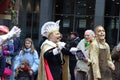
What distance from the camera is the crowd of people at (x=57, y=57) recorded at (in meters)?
7.76

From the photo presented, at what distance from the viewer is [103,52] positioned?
30.9 ft

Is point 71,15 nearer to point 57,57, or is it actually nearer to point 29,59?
point 29,59

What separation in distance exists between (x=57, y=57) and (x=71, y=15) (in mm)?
19344

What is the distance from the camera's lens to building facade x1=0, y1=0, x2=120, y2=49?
2577 centimetres

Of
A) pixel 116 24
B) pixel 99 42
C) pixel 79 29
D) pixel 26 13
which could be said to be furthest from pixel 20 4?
pixel 99 42

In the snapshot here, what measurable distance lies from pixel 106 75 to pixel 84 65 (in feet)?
7.75

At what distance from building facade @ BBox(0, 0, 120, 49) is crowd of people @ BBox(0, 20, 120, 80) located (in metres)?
12.5

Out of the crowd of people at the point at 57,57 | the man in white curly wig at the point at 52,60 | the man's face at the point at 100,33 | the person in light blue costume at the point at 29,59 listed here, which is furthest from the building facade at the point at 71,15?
the man in white curly wig at the point at 52,60

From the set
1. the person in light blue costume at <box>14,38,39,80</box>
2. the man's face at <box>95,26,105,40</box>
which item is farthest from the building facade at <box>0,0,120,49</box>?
the man's face at <box>95,26,105,40</box>

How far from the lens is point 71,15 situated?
2716 cm

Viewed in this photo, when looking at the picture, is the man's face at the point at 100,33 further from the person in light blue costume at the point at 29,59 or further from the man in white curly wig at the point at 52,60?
the person in light blue costume at the point at 29,59

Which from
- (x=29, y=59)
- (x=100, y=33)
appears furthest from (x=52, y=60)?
(x=29, y=59)

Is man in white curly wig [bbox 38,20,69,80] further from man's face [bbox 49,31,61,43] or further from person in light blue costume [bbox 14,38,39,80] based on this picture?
person in light blue costume [bbox 14,38,39,80]

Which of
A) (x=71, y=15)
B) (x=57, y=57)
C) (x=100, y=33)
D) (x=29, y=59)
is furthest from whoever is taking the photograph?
(x=71, y=15)
